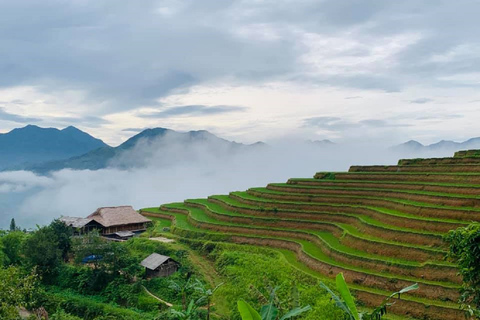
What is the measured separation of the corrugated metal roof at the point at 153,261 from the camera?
3007cm

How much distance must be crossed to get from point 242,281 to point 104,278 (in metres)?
14.3

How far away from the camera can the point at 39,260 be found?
3131cm

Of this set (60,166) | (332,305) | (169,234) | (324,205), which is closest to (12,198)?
(60,166)

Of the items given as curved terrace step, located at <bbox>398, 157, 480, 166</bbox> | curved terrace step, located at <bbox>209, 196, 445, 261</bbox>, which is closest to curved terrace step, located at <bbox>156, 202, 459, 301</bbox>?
curved terrace step, located at <bbox>209, 196, 445, 261</bbox>

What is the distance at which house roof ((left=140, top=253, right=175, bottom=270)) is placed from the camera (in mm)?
30059

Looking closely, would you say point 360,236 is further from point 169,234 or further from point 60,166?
point 60,166

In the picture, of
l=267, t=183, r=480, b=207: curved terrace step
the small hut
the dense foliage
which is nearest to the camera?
the dense foliage

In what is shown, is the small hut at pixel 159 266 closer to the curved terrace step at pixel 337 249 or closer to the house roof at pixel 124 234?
the curved terrace step at pixel 337 249

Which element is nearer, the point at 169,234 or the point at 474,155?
the point at 474,155

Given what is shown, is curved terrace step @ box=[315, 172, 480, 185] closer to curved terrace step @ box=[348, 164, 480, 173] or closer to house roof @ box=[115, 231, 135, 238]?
curved terrace step @ box=[348, 164, 480, 173]

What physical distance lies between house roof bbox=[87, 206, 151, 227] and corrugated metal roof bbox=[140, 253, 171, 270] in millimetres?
11351

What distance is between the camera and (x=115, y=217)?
4262cm

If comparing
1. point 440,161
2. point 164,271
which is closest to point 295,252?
point 164,271

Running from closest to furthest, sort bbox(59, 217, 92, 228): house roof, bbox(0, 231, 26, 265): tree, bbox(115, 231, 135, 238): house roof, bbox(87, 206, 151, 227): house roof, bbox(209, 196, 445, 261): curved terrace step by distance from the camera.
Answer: bbox(209, 196, 445, 261): curved terrace step, bbox(0, 231, 26, 265): tree, bbox(115, 231, 135, 238): house roof, bbox(87, 206, 151, 227): house roof, bbox(59, 217, 92, 228): house roof
